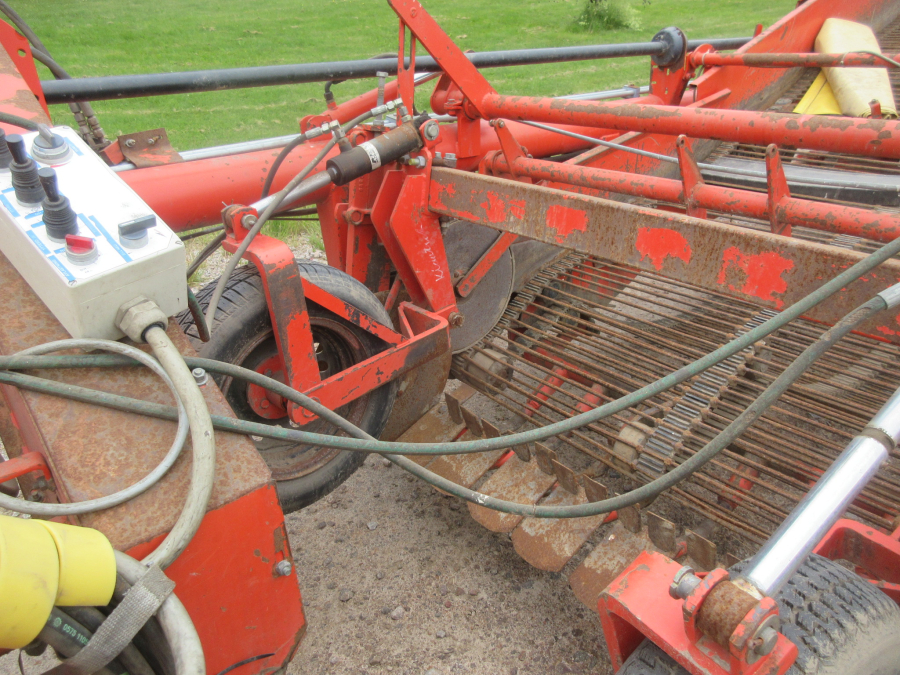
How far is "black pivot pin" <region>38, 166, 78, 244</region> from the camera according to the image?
1.06m

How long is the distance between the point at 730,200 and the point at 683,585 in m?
1.21

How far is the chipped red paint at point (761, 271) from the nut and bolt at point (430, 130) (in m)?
0.95

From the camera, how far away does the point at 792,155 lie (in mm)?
3428

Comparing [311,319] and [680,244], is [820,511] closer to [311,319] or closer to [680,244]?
[680,244]

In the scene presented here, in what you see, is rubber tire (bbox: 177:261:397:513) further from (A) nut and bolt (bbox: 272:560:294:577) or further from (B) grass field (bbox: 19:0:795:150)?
(B) grass field (bbox: 19:0:795:150)

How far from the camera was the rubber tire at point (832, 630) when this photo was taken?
1023 mm

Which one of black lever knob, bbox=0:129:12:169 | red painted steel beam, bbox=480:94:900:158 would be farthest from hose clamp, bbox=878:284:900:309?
black lever knob, bbox=0:129:12:169

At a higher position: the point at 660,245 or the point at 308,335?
the point at 660,245

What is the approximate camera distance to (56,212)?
3.54 ft

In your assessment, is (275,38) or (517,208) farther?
(275,38)

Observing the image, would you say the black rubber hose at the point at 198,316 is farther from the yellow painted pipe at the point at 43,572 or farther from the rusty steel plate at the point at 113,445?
the yellow painted pipe at the point at 43,572

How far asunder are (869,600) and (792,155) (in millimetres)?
2921

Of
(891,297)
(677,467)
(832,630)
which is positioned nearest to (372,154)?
(677,467)

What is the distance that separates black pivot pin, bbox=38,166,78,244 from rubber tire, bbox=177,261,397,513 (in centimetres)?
61
